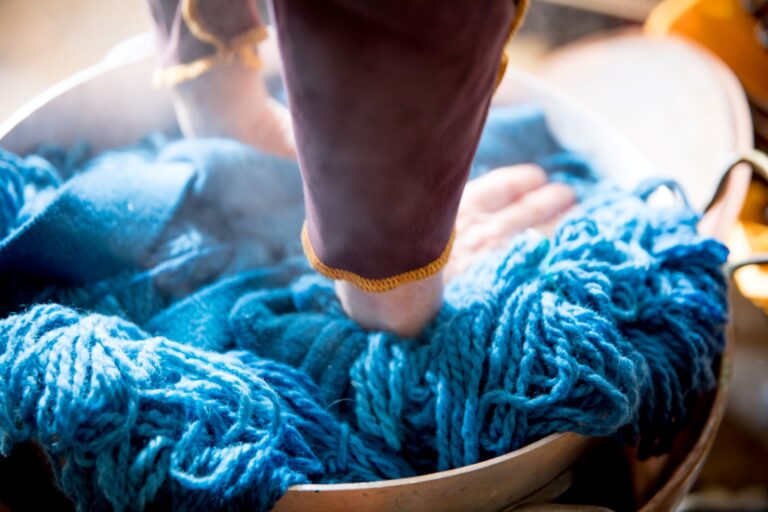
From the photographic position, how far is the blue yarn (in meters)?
0.39

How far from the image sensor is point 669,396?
1.58ft

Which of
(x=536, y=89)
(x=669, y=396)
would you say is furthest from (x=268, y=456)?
(x=536, y=89)


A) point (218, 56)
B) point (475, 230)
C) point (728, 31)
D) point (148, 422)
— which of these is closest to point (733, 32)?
point (728, 31)

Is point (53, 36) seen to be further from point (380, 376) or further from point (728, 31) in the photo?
point (728, 31)

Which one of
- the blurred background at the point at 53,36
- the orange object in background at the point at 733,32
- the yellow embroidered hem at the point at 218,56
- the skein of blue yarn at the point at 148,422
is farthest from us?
the orange object in background at the point at 733,32

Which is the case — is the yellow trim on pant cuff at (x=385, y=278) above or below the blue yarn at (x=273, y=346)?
above

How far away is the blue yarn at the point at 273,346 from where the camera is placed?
0.39 meters

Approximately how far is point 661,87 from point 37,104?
783 millimetres

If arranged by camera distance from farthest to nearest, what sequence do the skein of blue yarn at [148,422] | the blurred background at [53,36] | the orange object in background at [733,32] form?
the orange object in background at [733,32], the blurred background at [53,36], the skein of blue yarn at [148,422]

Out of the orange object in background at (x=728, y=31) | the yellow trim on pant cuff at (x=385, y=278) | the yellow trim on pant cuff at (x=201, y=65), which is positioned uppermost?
the yellow trim on pant cuff at (x=201, y=65)

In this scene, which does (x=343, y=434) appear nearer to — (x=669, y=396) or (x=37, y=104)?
(x=669, y=396)

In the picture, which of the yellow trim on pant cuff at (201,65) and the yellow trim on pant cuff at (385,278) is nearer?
the yellow trim on pant cuff at (385,278)

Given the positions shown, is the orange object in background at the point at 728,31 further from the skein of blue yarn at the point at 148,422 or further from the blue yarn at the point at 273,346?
the skein of blue yarn at the point at 148,422

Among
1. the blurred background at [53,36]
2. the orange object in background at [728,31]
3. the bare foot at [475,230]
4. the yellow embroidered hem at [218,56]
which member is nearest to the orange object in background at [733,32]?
the orange object in background at [728,31]
